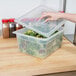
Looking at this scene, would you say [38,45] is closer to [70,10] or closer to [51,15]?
[51,15]

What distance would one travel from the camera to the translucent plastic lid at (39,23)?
38.2 inches

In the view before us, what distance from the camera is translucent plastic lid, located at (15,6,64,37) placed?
3.18 feet

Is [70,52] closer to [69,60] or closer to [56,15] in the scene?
[69,60]

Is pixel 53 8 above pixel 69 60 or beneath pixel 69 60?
above

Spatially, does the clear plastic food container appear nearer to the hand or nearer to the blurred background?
the hand

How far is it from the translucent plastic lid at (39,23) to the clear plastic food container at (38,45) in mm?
47

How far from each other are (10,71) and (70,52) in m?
0.47

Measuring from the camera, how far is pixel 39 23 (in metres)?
1.07

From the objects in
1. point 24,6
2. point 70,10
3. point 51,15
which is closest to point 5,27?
point 24,6

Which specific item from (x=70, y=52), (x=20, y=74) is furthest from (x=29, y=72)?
(x=70, y=52)

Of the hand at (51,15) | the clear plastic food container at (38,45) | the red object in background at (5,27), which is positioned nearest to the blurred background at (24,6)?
the red object in background at (5,27)

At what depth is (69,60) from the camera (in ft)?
3.18

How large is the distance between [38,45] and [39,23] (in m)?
0.20

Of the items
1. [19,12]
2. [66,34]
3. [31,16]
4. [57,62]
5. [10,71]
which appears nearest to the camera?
[10,71]
